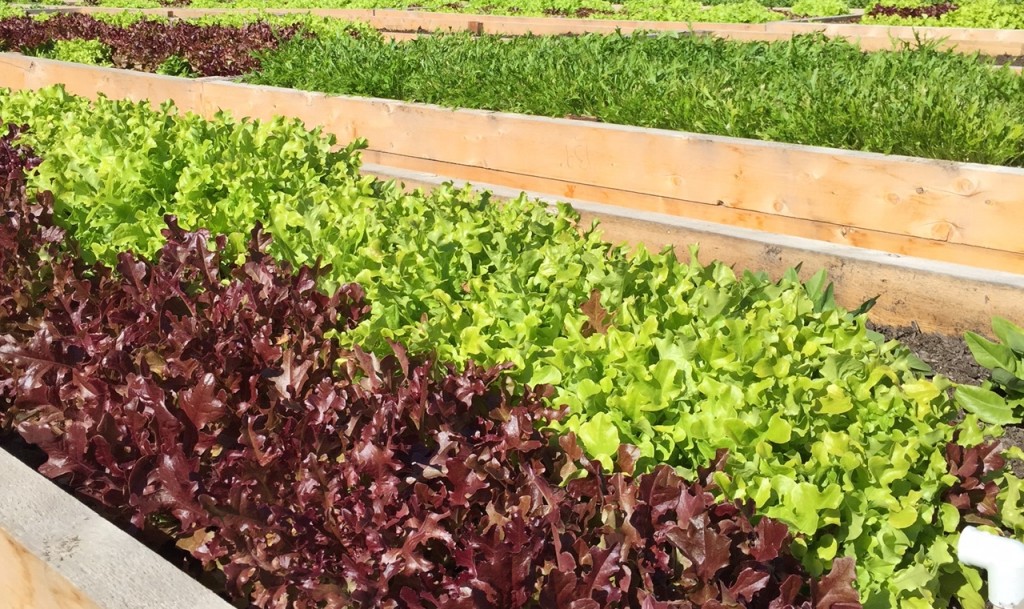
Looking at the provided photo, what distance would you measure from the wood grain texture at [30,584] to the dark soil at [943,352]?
3.27 meters

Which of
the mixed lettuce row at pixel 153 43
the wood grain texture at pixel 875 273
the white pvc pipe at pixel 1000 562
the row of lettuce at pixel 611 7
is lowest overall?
the row of lettuce at pixel 611 7

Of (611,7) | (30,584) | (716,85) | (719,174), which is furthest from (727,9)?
(30,584)

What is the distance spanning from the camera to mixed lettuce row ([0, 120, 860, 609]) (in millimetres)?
2000

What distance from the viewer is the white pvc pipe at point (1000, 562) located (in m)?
1.90

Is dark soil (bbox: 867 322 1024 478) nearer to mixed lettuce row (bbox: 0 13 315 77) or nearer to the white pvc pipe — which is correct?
the white pvc pipe

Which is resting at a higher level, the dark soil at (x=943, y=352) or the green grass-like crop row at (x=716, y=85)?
the green grass-like crop row at (x=716, y=85)

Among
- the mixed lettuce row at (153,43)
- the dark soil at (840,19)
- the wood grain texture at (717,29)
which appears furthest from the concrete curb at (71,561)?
the dark soil at (840,19)

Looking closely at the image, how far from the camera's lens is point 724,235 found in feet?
15.5

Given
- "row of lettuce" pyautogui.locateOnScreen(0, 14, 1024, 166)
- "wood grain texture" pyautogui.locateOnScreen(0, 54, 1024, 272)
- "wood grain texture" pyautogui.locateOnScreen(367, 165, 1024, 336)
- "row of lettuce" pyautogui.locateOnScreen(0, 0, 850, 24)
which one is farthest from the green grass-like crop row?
"row of lettuce" pyautogui.locateOnScreen(0, 0, 850, 24)

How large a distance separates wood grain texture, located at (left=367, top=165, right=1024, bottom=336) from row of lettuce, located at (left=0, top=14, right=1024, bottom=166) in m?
0.94

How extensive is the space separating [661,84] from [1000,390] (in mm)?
3384

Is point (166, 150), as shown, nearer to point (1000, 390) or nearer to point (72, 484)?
point (72, 484)

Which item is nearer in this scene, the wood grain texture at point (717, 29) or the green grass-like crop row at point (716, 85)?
the green grass-like crop row at point (716, 85)

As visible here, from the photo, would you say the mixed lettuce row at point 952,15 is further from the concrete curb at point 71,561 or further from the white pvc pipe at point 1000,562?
the concrete curb at point 71,561
